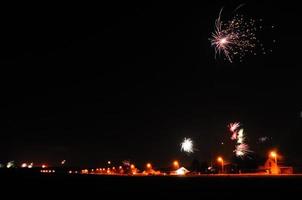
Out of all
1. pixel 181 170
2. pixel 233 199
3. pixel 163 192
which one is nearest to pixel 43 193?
pixel 163 192

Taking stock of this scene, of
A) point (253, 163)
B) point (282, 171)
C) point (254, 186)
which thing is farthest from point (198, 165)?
point (254, 186)

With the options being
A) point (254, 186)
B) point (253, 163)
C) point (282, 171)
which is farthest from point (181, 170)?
point (254, 186)

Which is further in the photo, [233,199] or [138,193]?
[138,193]

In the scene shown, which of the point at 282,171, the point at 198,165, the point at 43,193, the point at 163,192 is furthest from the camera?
the point at 198,165

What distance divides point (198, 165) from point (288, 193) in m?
104

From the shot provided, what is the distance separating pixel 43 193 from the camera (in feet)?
101

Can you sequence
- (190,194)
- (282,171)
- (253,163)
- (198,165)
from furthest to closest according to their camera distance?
(198,165) → (253,163) → (282,171) → (190,194)

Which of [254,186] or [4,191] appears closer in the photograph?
[254,186]

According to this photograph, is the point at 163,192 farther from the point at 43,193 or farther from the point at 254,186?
the point at 43,193

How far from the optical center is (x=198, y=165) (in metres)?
127

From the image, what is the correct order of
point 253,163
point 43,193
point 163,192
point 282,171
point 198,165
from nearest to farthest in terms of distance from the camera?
point 163,192, point 43,193, point 282,171, point 253,163, point 198,165

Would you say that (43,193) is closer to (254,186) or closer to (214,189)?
(214,189)

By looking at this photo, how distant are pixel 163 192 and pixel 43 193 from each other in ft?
32.7

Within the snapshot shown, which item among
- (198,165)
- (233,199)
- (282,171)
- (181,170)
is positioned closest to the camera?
(233,199)
